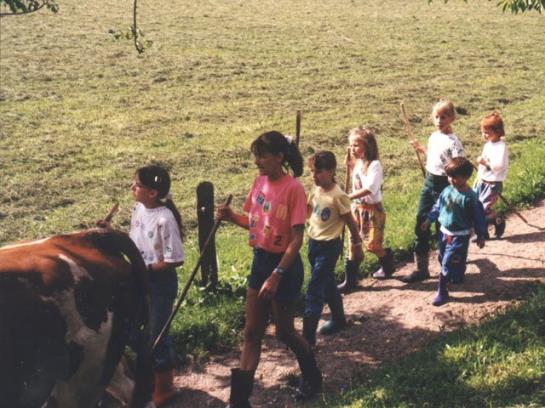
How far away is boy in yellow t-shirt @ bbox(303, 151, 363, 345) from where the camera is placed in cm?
558

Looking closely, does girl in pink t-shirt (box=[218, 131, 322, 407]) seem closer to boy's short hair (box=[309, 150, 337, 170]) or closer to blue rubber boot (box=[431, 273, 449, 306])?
boy's short hair (box=[309, 150, 337, 170])

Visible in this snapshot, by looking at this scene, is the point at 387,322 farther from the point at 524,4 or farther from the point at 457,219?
the point at 524,4

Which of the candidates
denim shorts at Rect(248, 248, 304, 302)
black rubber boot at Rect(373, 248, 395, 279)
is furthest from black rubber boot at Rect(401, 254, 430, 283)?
denim shorts at Rect(248, 248, 304, 302)

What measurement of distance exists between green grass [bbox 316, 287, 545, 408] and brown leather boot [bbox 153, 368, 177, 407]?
1.27m

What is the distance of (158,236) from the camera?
527 centimetres

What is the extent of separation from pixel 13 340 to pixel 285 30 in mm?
23144

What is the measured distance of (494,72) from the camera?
67.3 feet

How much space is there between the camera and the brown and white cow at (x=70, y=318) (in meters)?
4.12

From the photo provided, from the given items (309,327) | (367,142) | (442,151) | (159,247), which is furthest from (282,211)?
(442,151)

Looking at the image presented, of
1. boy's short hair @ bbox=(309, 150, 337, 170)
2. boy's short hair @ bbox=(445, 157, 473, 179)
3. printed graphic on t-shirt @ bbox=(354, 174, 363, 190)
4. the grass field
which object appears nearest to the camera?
boy's short hair @ bbox=(309, 150, 337, 170)

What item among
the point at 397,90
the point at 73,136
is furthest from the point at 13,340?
the point at 397,90

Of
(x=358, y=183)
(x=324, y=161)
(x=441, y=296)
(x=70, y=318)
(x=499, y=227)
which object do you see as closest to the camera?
(x=70, y=318)

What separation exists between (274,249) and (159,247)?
0.93m

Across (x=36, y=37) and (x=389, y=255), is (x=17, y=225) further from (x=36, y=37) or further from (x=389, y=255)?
(x=36, y=37)
